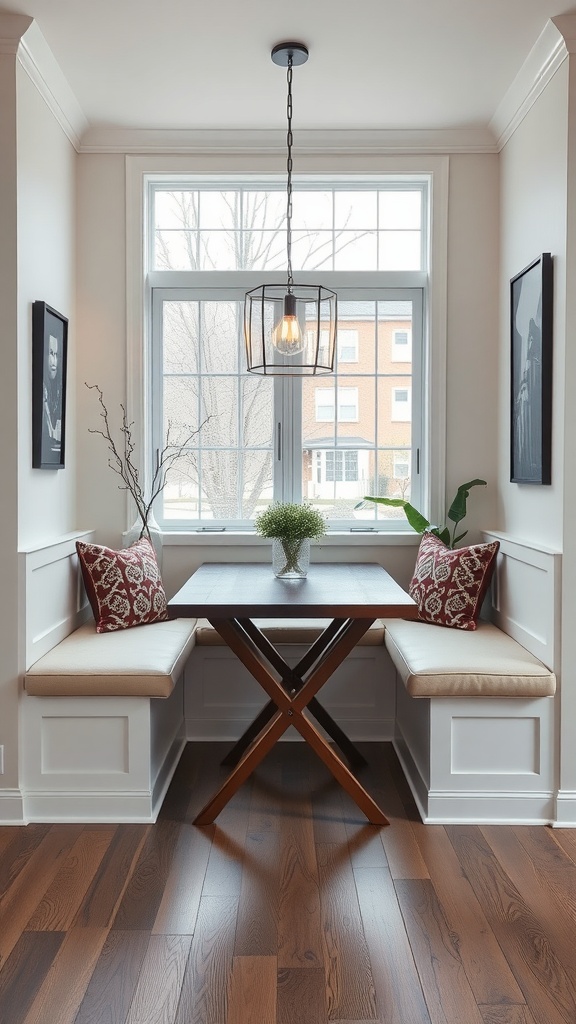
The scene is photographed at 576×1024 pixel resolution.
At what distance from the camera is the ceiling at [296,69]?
2.88 m

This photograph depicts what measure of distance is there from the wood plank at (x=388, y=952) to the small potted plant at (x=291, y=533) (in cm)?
125

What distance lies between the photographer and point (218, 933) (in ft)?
7.39

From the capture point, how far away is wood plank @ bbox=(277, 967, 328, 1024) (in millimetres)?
1909

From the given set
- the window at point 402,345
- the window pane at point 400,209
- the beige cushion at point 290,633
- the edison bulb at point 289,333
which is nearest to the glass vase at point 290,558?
the beige cushion at point 290,633

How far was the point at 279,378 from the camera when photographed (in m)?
4.11

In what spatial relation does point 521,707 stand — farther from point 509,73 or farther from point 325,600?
point 509,73

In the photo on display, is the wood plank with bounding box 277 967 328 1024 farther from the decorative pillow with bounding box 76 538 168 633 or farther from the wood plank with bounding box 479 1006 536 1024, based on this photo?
the decorative pillow with bounding box 76 538 168 633

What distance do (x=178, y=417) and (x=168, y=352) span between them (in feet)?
1.08

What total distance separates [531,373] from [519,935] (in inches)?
81.3

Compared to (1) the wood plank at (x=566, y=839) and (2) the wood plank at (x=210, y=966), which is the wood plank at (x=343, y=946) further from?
(1) the wood plank at (x=566, y=839)

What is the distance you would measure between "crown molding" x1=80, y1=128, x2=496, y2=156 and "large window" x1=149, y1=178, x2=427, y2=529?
20cm

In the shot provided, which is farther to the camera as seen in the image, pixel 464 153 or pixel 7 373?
pixel 464 153

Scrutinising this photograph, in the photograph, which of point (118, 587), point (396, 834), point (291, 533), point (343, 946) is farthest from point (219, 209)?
point (343, 946)

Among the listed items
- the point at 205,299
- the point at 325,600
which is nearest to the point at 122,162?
the point at 205,299
